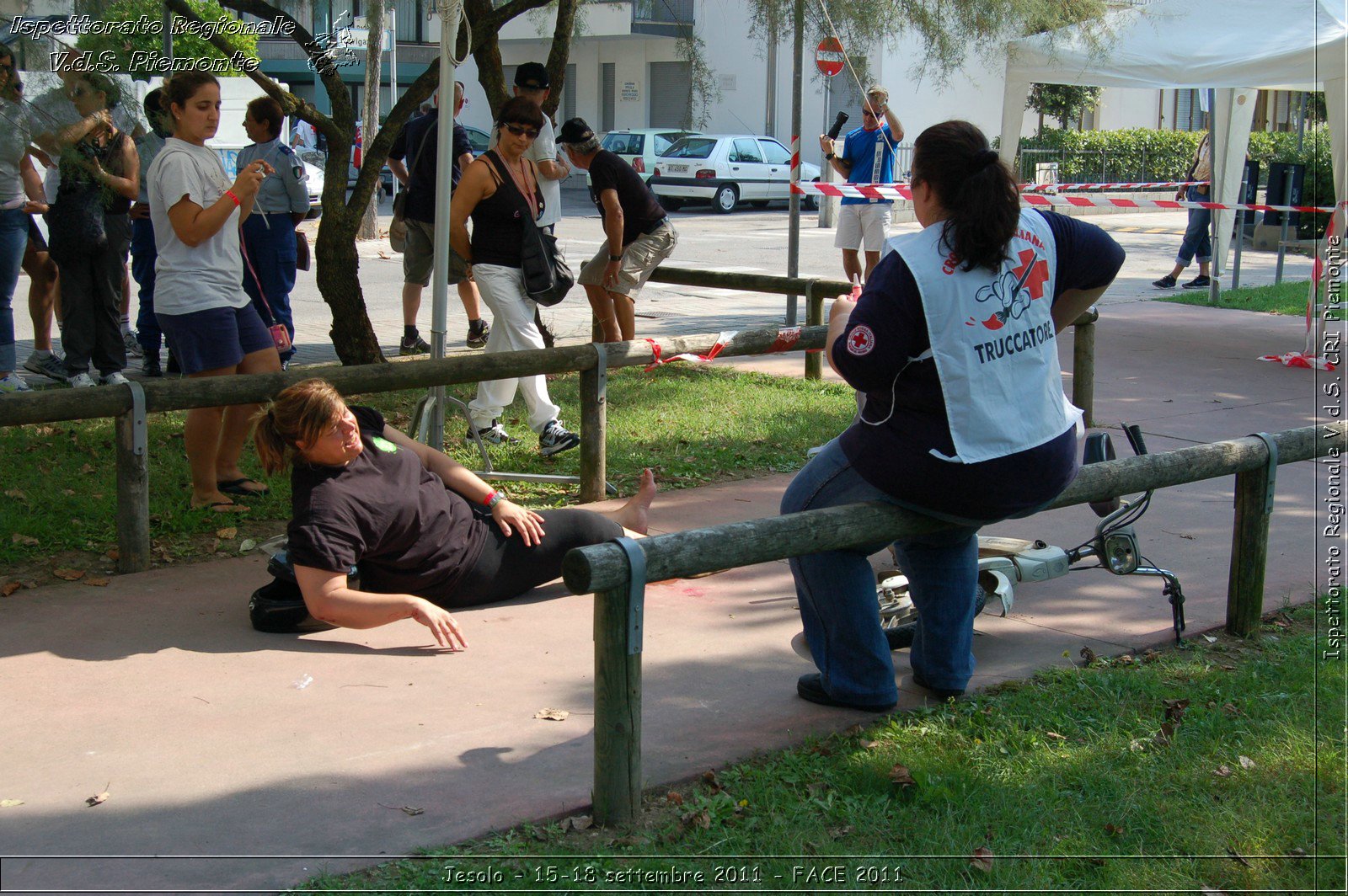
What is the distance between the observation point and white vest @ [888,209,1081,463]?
3389mm

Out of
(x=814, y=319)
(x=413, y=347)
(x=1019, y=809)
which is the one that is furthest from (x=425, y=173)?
(x=1019, y=809)

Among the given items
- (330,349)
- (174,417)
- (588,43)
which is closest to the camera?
(174,417)

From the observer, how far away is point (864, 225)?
42.0ft

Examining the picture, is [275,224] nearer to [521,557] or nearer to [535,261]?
[535,261]

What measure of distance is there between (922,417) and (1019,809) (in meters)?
1.03

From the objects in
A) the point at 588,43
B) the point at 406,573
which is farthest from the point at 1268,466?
the point at 588,43

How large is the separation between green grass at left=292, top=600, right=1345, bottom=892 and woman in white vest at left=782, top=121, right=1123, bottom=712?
1.41 feet

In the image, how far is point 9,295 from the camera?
323 inches

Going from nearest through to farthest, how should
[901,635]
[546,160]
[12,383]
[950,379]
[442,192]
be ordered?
[950,379], [901,635], [442,192], [12,383], [546,160]

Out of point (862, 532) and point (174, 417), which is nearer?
point (862, 532)

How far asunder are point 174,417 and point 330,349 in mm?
3003

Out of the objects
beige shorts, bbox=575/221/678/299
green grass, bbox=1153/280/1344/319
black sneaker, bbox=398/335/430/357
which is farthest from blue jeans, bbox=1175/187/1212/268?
black sneaker, bbox=398/335/430/357

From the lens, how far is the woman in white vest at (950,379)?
338 cm

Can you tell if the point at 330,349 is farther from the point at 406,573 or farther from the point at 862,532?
the point at 862,532
